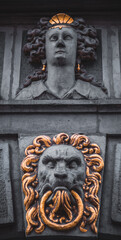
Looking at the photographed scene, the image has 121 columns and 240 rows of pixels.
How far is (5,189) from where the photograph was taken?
361 cm

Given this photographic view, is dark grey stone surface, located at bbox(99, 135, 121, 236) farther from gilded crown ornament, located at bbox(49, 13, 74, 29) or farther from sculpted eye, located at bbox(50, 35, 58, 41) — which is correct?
gilded crown ornament, located at bbox(49, 13, 74, 29)

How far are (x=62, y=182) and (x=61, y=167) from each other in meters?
0.15

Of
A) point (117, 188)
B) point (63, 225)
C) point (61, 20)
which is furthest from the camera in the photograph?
point (61, 20)

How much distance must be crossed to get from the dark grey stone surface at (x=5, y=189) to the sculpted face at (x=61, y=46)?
117 cm

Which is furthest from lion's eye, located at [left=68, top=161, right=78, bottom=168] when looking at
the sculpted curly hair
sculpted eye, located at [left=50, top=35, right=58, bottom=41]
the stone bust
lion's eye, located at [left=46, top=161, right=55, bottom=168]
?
sculpted eye, located at [left=50, top=35, right=58, bottom=41]

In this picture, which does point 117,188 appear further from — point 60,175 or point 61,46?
point 61,46

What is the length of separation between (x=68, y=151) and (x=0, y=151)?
0.72 meters

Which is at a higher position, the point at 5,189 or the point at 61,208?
the point at 5,189

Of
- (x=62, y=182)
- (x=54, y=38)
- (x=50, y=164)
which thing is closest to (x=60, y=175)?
(x=62, y=182)

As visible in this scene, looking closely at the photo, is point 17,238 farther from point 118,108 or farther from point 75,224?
point 118,108

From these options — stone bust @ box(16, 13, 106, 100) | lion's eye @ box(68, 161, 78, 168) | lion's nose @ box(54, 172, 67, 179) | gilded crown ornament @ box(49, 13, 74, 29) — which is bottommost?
lion's nose @ box(54, 172, 67, 179)

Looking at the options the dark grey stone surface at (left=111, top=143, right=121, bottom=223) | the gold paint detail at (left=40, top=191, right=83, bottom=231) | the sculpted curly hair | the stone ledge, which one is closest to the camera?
the gold paint detail at (left=40, top=191, right=83, bottom=231)

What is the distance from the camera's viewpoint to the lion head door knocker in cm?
338

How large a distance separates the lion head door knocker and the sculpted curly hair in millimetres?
869
